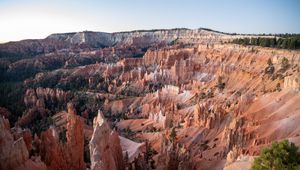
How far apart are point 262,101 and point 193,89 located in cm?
2541

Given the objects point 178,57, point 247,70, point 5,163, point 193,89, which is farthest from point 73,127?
point 178,57

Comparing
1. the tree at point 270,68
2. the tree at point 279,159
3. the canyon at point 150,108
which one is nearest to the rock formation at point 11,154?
the canyon at point 150,108

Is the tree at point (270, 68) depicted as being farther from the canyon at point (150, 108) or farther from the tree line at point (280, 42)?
the tree line at point (280, 42)

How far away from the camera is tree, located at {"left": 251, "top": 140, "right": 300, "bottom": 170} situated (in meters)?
14.0

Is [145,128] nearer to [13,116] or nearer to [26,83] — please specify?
[13,116]

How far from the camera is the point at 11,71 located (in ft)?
331

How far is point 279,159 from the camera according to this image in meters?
14.0

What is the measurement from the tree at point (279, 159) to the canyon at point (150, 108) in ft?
20.2

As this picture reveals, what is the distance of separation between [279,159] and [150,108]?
48.9 metres

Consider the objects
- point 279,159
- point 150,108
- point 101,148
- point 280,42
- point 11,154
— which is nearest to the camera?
point 279,159

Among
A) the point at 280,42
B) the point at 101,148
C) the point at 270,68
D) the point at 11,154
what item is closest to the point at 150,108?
the point at 270,68

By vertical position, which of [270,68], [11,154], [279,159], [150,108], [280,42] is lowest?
[150,108]

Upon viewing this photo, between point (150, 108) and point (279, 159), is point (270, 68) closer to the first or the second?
point (150, 108)

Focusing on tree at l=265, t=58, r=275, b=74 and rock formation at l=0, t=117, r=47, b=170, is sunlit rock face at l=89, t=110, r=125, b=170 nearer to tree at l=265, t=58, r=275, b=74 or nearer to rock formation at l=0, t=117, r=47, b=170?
rock formation at l=0, t=117, r=47, b=170
